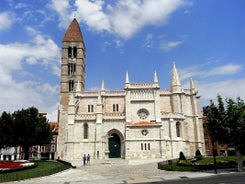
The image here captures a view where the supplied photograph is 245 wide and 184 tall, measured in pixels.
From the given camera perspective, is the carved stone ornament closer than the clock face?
Yes

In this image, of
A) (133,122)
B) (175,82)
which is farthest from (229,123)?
(175,82)

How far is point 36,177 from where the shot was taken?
2284 centimetres

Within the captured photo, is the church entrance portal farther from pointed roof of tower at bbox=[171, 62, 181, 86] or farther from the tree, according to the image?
the tree

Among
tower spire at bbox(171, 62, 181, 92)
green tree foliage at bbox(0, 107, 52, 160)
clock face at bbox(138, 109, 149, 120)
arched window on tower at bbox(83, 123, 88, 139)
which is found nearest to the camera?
green tree foliage at bbox(0, 107, 52, 160)

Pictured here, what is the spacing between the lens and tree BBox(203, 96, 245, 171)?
23.5 metres

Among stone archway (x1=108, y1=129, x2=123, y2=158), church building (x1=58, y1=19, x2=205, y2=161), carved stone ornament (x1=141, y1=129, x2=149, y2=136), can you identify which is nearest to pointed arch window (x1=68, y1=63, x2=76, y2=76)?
church building (x1=58, y1=19, x2=205, y2=161)

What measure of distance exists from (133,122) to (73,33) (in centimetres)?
2935

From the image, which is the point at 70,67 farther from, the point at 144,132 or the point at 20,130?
the point at 144,132

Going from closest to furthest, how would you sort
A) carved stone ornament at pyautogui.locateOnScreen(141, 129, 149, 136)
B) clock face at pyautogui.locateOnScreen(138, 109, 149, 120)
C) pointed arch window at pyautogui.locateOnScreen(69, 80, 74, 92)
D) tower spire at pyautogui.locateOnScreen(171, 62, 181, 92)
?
carved stone ornament at pyautogui.locateOnScreen(141, 129, 149, 136) < clock face at pyautogui.locateOnScreen(138, 109, 149, 120) < tower spire at pyautogui.locateOnScreen(171, 62, 181, 92) < pointed arch window at pyautogui.locateOnScreen(69, 80, 74, 92)

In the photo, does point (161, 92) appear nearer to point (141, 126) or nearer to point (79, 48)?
point (141, 126)

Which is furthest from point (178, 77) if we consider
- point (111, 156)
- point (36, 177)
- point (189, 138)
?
point (36, 177)

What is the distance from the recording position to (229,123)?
79.5 feet

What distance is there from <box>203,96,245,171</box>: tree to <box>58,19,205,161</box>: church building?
19196 millimetres

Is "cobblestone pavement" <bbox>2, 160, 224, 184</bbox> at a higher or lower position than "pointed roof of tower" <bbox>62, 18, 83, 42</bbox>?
lower
